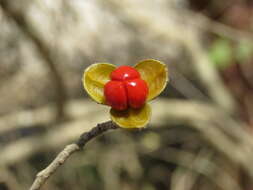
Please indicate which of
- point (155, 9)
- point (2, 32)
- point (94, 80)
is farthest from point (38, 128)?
point (94, 80)

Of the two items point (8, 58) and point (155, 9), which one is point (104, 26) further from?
point (8, 58)

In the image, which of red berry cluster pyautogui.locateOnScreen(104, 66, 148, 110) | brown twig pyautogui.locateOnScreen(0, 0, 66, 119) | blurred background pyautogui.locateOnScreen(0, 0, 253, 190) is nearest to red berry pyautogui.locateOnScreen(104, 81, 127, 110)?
red berry cluster pyautogui.locateOnScreen(104, 66, 148, 110)

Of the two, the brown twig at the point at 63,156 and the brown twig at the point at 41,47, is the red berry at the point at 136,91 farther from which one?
the brown twig at the point at 41,47

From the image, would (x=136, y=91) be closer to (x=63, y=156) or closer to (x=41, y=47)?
(x=63, y=156)

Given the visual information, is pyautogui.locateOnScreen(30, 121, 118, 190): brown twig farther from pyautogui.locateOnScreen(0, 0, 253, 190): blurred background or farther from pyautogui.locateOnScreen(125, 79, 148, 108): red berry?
pyautogui.locateOnScreen(0, 0, 253, 190): blurred background

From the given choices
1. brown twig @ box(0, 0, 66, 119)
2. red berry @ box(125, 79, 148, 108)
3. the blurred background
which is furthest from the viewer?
the blurred background

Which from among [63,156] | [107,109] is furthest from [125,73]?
[107,109]

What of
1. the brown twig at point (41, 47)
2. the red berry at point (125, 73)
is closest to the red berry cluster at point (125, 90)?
the red berry at point (125, 73)

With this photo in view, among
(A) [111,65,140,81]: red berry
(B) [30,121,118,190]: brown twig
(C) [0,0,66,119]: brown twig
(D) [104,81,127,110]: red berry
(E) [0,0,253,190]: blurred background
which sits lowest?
(E) [0,0,253,190]: blurred background
